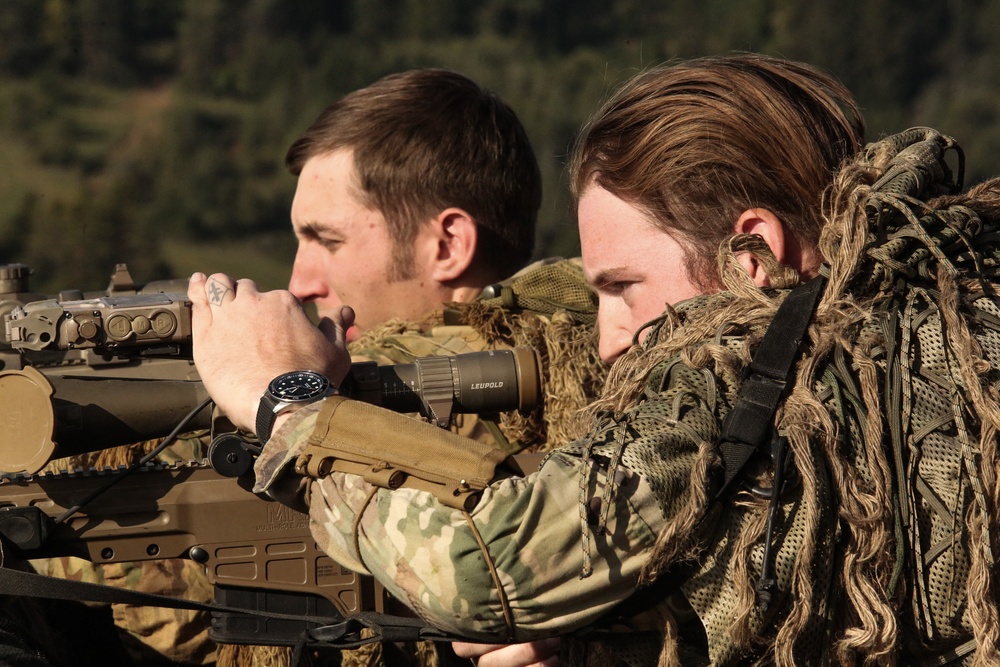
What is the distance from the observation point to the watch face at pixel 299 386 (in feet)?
6.35

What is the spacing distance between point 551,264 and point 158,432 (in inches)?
42.7

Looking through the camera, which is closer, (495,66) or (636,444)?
(636,444)

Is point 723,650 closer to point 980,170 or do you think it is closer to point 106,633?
point 106,633

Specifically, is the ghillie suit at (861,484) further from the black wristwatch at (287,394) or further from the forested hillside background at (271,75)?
the forested hillside background at (271,75)

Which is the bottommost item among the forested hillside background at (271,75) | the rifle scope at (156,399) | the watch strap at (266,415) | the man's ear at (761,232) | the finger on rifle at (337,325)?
the forested hillside background at (271,75)

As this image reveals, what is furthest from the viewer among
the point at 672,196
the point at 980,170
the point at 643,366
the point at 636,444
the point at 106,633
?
the point at 980,170

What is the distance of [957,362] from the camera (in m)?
1.85

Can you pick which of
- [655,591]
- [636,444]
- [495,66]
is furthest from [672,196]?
[495,66]

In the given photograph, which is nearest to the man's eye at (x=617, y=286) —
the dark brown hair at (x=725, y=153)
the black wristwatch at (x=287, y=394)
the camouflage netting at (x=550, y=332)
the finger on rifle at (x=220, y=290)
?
the dark brown hair at (x=725, y=153)

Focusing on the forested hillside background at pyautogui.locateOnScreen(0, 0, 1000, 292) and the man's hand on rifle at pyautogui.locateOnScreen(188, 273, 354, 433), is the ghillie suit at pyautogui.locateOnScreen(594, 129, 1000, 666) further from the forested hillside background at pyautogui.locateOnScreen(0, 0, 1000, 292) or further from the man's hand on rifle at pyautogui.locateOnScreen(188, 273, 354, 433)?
the forested hillside background at pyautogui.locateOnScreen(0, 0, 1000, 292)

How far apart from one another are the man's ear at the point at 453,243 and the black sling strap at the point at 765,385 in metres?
1.55

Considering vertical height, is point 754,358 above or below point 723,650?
above

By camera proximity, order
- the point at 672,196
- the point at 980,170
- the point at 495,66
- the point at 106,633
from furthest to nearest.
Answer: the point at 495,66
the point at 980,170
the point at 106,633
the point at 672,196

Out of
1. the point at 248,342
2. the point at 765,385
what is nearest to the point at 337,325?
the point at 248,342
